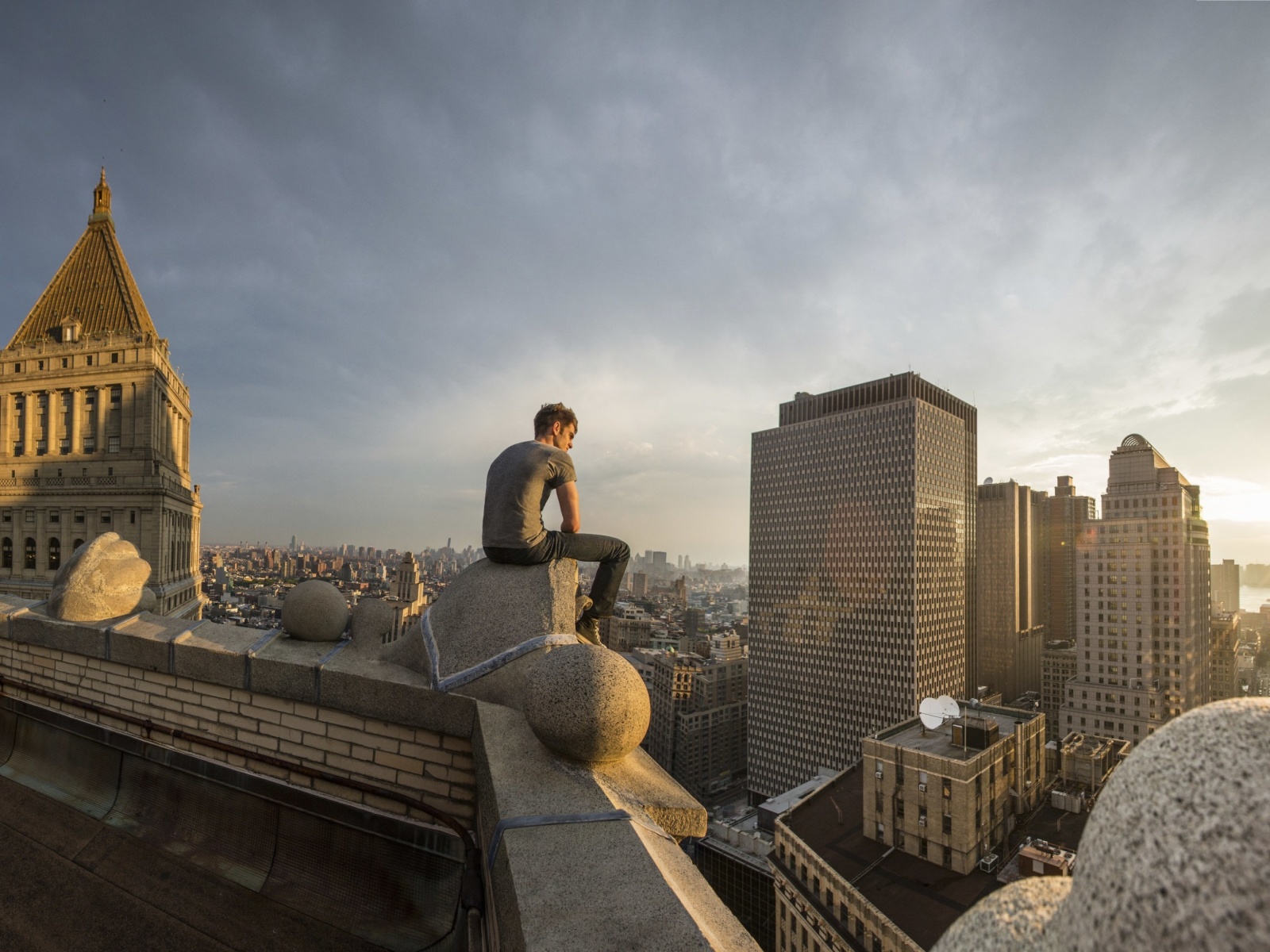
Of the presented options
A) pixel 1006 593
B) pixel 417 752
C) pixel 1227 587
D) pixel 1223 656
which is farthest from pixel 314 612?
pixel 1227 587

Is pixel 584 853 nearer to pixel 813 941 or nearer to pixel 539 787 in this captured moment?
pixel 539 787

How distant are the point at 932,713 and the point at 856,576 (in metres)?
56.9

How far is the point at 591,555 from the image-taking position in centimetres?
523

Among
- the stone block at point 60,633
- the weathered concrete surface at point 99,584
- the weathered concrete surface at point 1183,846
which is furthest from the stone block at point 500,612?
the weathered concrete surface at point 99,584

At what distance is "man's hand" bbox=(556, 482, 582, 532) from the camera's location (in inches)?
203

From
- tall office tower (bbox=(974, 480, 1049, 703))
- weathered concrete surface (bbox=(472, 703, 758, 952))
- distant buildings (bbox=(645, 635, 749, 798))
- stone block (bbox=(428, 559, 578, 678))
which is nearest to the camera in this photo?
weathered concrete surface (bbox=(472, 703, 758, 952))

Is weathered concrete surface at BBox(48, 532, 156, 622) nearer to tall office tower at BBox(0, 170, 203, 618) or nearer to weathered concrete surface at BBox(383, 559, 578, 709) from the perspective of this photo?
weathered concrete surface at BBox(383, 559, 578, 709)

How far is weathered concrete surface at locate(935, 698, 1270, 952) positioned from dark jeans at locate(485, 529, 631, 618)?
3.97 metres

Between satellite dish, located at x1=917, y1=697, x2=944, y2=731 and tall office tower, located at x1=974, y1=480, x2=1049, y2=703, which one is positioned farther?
tall office tower, located at x1=974, y1=480, x2=1049, y2=703

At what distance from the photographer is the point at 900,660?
8494 centimetres

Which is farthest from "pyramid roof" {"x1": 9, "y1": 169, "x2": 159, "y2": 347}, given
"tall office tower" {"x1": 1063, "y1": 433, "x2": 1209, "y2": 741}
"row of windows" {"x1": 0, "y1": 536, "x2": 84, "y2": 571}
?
"tall office tower" {"x1": 1063, "y1": 433, "x2": 1209, "y2": 741}

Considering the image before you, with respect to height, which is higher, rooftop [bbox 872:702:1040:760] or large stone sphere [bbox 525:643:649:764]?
large stone sphere [bbox 525:643:649:764]

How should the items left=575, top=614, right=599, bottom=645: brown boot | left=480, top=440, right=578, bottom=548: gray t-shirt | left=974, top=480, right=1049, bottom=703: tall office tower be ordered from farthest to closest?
left=974, top=480, right=1049, bottom=703: tall office tower
left=575, top=614, right=599, bottom=645: brown boot
left=480, top=440, right=578, bottom=548: gray t-shirt

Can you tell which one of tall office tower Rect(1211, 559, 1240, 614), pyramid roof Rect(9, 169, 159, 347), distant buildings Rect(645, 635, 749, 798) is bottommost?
distant buildings Rect(645, 635, 749, 798)
